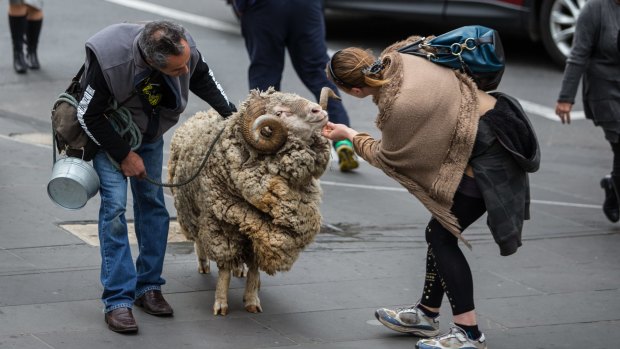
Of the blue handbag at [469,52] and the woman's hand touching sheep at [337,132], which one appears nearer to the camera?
the blue handbag at [469,52]

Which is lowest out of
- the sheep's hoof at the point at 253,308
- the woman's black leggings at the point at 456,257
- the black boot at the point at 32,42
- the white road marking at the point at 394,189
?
the black boot at the point at 32,42

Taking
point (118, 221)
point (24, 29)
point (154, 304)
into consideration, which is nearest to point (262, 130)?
point (118, 221)

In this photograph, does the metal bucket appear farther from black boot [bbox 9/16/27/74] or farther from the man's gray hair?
black boot [bbox 9/16/27/74]

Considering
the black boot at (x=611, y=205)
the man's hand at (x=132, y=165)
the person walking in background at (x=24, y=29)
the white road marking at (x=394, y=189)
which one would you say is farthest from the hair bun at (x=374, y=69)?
the person walking in background at (x=24, y=29)

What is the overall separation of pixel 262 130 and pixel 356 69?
0.66 m

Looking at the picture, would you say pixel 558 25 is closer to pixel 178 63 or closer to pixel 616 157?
pixel 616 157

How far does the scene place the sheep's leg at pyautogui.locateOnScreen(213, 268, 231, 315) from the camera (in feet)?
20.5

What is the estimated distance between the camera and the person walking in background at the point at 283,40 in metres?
9.43

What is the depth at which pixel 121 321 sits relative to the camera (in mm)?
5828

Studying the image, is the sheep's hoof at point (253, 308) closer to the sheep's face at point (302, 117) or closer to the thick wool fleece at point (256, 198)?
the thick wool fleece at point (256, 198)

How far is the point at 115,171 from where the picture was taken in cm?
594

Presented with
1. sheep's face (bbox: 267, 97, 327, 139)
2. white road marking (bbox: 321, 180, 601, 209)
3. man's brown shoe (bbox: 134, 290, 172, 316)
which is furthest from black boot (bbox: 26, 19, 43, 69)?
sheep's face (bbox: 267, 97, 327, 139)

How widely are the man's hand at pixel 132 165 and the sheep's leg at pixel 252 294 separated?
2.88 ft

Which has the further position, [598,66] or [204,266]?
[598,66]
